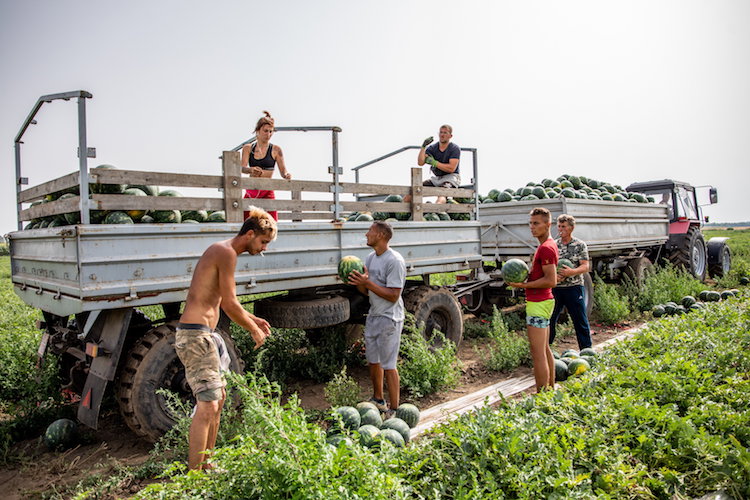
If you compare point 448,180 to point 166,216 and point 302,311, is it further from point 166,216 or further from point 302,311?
point 166,216

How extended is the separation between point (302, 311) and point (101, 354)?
205 centimetres

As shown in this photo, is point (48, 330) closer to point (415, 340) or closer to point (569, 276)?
point (415, 340)

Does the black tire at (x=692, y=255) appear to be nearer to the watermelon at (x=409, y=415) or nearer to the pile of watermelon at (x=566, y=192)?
the pile of watermelon at (x=566, y=192)

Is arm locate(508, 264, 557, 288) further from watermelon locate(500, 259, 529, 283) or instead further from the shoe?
the shoe

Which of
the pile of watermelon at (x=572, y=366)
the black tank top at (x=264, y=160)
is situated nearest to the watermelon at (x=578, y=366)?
the pile of watermelon at (x=572, y=366)

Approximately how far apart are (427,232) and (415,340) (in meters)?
1.57

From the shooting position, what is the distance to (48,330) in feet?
19.4

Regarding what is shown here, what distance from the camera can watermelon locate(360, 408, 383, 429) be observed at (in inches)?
175

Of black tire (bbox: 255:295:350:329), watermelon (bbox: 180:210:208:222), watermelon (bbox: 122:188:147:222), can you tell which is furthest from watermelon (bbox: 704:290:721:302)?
watermelon (bbox: 122:188:147:222)

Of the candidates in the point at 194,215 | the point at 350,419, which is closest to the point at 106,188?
the point at 194,215

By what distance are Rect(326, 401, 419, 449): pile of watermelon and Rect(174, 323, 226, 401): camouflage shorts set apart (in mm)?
957

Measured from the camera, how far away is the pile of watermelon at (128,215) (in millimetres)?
4555

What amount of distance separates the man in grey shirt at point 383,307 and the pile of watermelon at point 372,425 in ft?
1.35

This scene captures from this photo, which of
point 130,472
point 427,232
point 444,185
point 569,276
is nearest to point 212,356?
point 130,472
